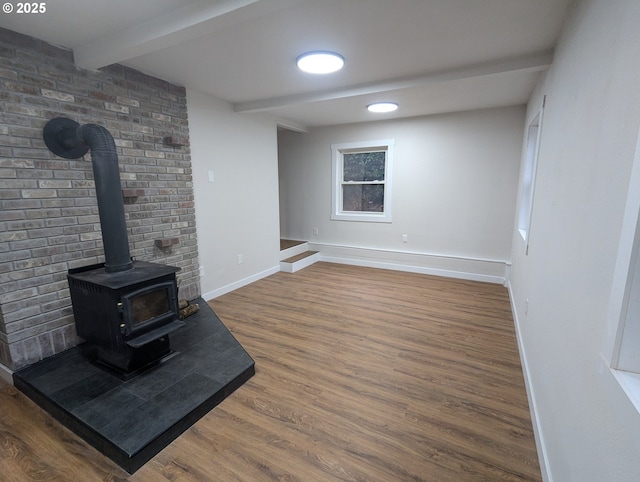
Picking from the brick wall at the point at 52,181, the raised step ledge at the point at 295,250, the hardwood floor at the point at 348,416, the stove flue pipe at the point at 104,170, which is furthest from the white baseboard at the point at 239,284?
the stove flue pipe at the point at 104,170

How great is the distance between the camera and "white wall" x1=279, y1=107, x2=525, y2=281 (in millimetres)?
4090

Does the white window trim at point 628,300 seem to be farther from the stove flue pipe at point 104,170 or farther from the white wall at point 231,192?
the white wall at point 231,192

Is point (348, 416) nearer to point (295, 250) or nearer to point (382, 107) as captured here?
point (382, 107)

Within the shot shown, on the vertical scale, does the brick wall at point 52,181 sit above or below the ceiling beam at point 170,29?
below

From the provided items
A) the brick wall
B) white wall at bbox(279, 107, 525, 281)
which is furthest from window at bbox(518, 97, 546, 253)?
the brick wall

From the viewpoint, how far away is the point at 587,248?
1.13 m

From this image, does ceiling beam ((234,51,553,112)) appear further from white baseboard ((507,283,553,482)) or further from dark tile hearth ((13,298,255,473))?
dark tile hearth ((13,298,255,473))

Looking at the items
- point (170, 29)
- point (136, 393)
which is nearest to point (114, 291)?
point (136, 393)

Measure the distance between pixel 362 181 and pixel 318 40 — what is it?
3155 millimetres

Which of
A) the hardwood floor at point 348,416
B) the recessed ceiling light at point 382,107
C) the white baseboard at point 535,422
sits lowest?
the hardwood floor at point 348,416

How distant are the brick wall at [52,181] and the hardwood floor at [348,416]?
1.71ft

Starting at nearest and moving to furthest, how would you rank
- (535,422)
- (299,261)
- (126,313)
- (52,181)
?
(535,422)
(126,313)
(52,181)
(299,261)

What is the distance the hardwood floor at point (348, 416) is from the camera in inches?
58.6

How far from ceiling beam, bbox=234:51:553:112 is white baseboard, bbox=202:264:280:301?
2198 mm
